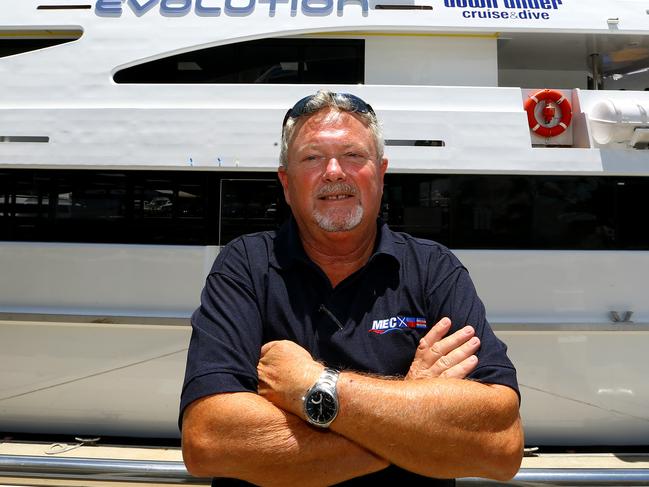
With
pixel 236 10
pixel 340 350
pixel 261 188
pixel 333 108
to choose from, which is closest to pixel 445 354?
pixel 340 350

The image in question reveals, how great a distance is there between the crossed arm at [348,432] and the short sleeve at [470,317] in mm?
77

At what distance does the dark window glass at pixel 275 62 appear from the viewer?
370cm

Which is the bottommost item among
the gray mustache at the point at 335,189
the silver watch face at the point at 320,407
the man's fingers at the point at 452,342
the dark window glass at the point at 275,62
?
the silver watch face at the point at 320,407

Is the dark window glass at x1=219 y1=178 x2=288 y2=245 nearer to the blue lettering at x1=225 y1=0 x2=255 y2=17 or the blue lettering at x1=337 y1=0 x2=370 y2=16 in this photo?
the blue lettering at x1=225 y1=0 x2=255 y2=17

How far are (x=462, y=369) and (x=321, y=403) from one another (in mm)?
354

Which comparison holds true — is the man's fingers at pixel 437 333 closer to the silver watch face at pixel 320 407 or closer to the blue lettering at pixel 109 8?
the silver watch face at pixel 320 407

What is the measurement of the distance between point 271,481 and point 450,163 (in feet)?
8.54

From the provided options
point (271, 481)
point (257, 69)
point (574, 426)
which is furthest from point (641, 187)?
point (271, 481)

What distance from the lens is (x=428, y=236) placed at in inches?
137

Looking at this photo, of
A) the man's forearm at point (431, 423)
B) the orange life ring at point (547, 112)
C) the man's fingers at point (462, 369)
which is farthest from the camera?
the orange life ring at point (547, 112)

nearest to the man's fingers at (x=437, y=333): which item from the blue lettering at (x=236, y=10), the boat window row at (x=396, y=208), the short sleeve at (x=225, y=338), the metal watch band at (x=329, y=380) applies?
the metal watch band at (x=329, y=380)

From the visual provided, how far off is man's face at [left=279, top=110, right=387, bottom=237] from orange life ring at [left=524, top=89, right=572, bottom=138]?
2.36 m

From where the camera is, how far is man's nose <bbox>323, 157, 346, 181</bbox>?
1.51 meters

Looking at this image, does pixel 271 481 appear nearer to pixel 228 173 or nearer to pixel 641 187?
pixel 228 173
